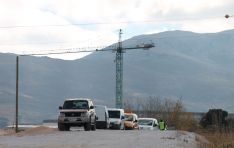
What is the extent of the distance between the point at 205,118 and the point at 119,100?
3643 centimetres

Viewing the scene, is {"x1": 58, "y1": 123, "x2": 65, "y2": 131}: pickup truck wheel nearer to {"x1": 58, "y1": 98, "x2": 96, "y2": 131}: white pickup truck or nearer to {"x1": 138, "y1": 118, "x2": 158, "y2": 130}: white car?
{"x1": 58, "y1": 98, "x2": 96, "y2": 131}: white pickup truck

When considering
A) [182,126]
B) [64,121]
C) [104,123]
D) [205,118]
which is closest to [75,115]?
[64,121]

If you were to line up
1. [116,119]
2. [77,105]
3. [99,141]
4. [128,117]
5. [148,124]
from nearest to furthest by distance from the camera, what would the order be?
[99,141] → [77,105] → [116,119] → [128,117] → [148,124]

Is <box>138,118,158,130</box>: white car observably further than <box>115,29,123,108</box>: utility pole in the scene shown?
No

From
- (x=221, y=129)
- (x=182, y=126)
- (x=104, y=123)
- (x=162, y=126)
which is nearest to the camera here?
(x=221, y=129)

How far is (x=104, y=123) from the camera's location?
5041 centimetres

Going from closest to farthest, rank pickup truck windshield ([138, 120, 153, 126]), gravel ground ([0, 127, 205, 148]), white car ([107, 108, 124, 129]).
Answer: gravel ground ([0, 127, 205, 148]), white car ([107, 108, 124, 129]), pickup truck windshield ([138, 120, 153, 126])

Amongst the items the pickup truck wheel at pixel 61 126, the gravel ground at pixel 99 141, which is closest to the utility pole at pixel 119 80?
the pickup truck wheel at pixel 61 126

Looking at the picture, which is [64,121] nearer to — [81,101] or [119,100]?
[81,101]

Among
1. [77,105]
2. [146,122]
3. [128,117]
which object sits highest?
[77,105]

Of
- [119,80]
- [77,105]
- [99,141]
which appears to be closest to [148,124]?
[77,105]

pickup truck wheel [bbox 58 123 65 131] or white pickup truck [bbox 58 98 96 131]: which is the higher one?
white pickup truck [bbox 58 98 96 131]

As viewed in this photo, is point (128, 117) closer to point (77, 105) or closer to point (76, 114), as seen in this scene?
point (77, 105)

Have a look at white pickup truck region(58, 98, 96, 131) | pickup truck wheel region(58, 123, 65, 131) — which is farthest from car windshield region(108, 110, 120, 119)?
pickup truck wheel region(58, 123, 65, 131)
